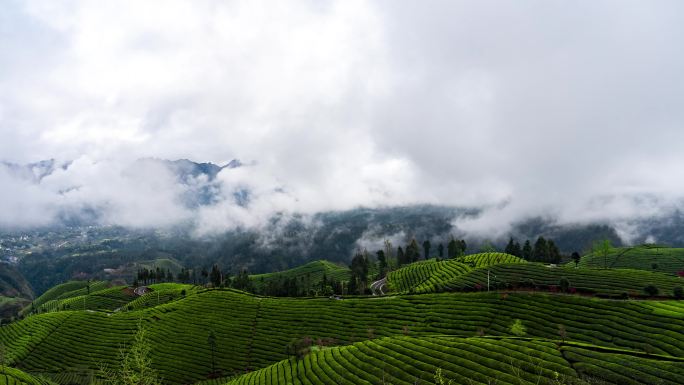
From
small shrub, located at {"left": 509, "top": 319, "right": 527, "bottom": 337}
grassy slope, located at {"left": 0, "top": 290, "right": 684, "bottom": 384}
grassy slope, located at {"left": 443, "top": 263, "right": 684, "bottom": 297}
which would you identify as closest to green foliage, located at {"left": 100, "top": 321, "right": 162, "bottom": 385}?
grassy slope, located at {"left": 0, "top": 290, "right": 684, "bottom": 384}

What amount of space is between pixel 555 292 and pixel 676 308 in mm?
24946

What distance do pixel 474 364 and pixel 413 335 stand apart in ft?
123

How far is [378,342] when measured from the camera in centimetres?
8812

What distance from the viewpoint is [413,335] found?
102312 millimetres

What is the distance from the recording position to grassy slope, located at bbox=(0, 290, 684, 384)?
8762 centimetres

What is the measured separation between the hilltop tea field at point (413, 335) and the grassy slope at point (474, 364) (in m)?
0.25

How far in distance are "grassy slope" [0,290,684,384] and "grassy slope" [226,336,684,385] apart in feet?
67.3

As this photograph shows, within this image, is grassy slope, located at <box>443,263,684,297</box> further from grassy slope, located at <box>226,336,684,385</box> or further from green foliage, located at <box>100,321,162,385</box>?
green foliage, located at <box>100,321,162,385</box>

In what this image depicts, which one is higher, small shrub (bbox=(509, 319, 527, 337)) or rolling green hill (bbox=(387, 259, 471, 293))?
rolling green hill (bbox=(387, 259, 471, 293))

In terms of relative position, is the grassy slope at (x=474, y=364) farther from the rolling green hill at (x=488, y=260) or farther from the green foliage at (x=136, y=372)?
the rolling green hill at (x=488, y=260)

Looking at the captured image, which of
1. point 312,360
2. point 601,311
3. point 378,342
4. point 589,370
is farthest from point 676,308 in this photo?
point 312,360

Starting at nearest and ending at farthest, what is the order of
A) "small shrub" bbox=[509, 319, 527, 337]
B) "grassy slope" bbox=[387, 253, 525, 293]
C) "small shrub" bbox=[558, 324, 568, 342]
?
1. "small shrub" bbox=[558, 324, 568, 342]
2. "small shrub" bbox=[509, 319, 527, 337]
3. "grassy slope" bbox=[387, 253, 525, 293]

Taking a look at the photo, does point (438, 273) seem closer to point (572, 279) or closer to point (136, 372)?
point (572, 279)

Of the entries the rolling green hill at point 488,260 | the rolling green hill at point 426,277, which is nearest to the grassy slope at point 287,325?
the rolling green hill at point 426,277
